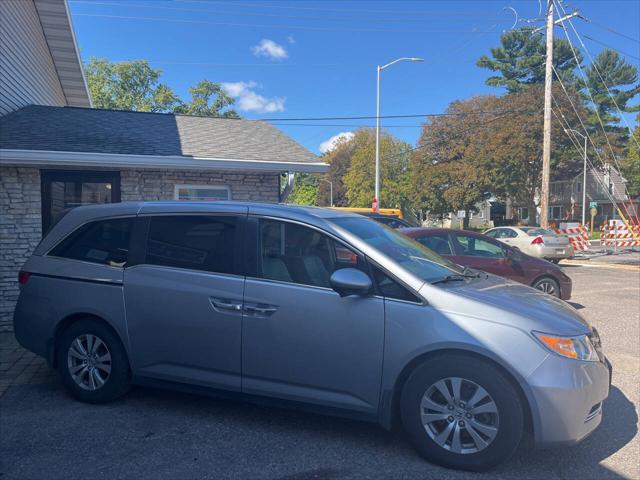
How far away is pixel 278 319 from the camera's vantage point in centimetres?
387

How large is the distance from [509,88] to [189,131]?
46.3 m

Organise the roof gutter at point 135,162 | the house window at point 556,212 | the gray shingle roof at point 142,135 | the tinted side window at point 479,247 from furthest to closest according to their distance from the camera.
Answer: the house window at point 556,212
the tinted side window at point 479,247
the gray shingle roof at point 142,135
the roof gutter at point 135,162

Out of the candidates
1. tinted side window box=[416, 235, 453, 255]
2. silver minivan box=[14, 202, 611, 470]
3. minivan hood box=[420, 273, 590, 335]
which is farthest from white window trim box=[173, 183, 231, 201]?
minivan hood box=[420, 273, 590, 335]

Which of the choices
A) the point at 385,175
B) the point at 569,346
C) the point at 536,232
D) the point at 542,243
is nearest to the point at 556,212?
the point at 385,175

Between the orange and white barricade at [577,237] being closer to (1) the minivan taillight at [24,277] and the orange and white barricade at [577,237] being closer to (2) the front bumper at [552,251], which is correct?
(2) the front bumper at [552,251]

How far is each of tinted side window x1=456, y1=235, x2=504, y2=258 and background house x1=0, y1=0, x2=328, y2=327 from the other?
2727 millimetres

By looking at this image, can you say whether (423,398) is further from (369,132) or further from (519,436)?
(369,132)

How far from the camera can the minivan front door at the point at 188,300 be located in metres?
4.04

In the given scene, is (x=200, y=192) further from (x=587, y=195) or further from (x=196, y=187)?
(x=587, y=195)

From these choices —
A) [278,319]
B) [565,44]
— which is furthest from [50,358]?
[565,44]

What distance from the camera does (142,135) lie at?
934 cm

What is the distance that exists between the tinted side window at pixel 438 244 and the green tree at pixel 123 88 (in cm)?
4364

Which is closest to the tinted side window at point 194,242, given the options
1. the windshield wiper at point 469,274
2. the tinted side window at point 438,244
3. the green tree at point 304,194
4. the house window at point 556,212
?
the windshield wiper at point 469,274

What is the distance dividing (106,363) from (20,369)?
1.82 m
